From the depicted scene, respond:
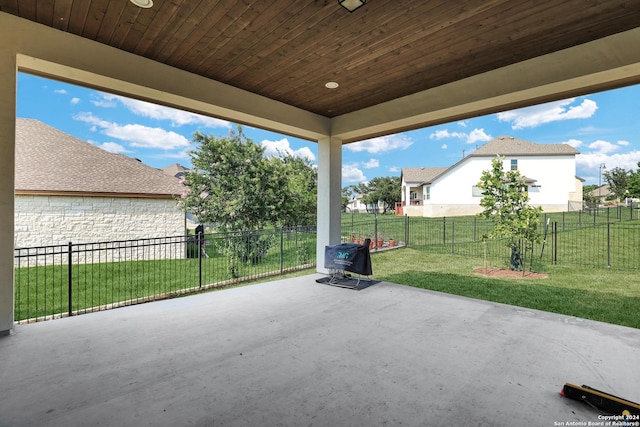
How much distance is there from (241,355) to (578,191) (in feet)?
65.7

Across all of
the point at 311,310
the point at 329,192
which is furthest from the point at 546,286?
the point at 311,310

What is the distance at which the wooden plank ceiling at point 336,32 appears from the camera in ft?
7.89

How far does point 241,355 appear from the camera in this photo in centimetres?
242

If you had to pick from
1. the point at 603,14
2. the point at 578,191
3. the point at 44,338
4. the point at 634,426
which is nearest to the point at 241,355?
the point at 44,338

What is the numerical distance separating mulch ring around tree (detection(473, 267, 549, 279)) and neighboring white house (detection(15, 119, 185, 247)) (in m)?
8.40

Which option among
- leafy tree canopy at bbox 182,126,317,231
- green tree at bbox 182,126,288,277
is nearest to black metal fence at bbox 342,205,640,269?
leafy tree canopy at bbox 182,126,317,231

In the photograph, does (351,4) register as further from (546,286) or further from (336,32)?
(546,286)

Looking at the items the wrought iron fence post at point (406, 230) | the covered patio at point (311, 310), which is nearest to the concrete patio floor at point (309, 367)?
the covered patio at point (311, 310)

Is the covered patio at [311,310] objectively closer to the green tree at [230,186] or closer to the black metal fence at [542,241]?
the green tree at [230,186]

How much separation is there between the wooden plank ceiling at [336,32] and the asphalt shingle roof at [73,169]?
21.3ft

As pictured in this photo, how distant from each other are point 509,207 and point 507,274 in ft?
4.93

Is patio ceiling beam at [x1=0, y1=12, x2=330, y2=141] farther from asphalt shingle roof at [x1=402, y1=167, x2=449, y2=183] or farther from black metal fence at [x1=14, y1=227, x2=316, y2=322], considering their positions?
asphalt shingle roof at [x1=402, y1=167, x2=449, y2=183]

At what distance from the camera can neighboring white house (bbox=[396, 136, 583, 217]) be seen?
50.2ft

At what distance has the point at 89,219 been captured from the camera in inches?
315
